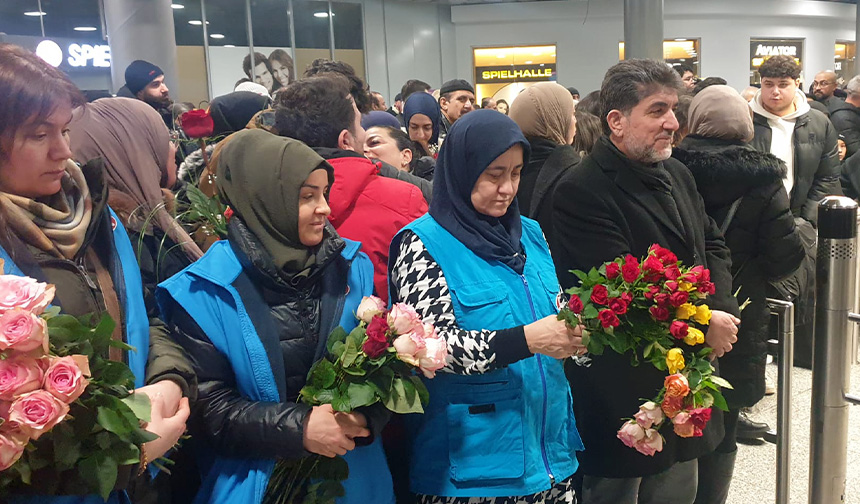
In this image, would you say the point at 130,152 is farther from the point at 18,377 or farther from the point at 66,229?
the point at 18,377

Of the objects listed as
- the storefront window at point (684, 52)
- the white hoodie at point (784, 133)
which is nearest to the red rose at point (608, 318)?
the white hoodie at point (784, 133)

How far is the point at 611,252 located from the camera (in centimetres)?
256

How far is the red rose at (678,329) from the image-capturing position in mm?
2080

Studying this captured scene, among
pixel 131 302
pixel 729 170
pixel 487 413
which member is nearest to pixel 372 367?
pixel 487 413

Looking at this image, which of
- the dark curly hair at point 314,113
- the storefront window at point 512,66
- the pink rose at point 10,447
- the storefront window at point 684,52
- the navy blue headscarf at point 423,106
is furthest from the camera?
the storefront window at point 684,52

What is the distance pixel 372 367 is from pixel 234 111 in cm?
240

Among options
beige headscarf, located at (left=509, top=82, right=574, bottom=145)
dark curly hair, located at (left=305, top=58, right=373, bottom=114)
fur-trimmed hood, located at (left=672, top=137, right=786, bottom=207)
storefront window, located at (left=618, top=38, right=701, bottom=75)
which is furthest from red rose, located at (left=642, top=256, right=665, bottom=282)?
storefront window, located at (left=618, top=38, right=701, bottom=75)

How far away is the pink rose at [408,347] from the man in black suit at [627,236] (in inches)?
35.9

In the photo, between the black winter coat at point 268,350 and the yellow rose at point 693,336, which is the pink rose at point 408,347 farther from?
the yellow rose at point 693,336

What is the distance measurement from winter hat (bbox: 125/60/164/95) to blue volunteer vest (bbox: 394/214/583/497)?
4.78 metres

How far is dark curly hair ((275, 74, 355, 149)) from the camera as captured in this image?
111 inches

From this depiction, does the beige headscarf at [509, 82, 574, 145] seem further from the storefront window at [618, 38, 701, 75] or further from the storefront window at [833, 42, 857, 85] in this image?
the storefront window at [833, 42, 857, 85]

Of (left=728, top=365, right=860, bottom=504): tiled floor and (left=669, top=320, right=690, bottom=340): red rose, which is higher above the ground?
(left=669, top=320, right=690, bottom=340): red rose

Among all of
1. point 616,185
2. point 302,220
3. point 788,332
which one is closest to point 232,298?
point 302,220
